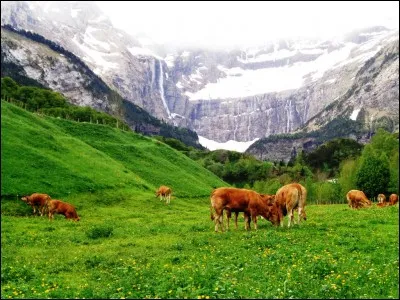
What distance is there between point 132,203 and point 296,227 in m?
28.7

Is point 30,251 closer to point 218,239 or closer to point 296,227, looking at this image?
point 218,239

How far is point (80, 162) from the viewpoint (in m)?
58.4

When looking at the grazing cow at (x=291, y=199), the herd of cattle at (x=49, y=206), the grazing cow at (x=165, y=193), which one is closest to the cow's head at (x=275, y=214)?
the grazing cow at (x=291, y=199)

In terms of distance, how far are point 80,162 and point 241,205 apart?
36546mm

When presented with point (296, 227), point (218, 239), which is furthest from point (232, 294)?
point (296, 227)

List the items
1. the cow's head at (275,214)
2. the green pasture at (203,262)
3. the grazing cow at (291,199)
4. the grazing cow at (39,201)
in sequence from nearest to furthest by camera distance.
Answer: the green pasture at (203,262) < the grazing cow at (291,199) < the cow's head at (275,214) < the grazing cow at (39,201)

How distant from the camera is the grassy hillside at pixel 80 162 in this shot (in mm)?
47938

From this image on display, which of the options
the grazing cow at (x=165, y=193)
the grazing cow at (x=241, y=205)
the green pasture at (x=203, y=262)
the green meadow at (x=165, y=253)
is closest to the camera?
the green pasture at (x=203, y=262)

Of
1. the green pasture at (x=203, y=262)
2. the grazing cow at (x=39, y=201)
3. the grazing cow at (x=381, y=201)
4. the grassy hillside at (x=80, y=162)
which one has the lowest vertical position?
the green pasture at (x=203, y=262)

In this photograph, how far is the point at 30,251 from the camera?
23328 mm

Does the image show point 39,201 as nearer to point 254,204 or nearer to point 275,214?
point 254,204

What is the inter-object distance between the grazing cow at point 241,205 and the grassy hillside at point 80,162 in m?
24.9

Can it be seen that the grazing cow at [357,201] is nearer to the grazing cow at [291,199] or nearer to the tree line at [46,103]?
the grazing cow at [291,199]

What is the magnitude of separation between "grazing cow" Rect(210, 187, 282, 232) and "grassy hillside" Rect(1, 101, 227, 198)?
24.9 metres
